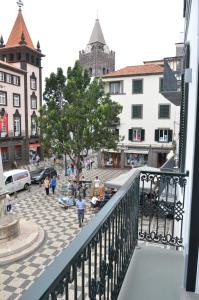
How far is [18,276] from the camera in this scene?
1009 cm

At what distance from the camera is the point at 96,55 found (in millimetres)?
60562

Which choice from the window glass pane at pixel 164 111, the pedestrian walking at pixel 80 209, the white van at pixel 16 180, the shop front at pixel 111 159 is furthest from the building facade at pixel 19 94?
the pedestrian walking at pixel 80 209

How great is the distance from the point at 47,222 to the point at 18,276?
18.3ft

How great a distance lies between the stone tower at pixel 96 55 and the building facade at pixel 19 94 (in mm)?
23630

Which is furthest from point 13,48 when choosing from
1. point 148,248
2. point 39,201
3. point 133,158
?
point 148,248

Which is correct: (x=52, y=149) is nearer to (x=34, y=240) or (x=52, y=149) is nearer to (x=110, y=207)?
(x=34, y=240)

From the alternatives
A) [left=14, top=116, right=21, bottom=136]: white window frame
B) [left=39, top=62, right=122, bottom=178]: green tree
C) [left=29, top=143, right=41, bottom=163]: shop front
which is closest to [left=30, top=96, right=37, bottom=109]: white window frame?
[left=14, top=116, right=21, bottom=136]: white window frame

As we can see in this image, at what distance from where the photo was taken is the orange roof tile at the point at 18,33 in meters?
37.3

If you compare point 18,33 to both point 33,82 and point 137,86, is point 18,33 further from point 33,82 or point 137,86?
point 137,86

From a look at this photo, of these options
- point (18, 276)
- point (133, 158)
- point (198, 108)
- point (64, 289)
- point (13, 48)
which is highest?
point (13, 48)

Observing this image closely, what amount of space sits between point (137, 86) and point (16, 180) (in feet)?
57.1

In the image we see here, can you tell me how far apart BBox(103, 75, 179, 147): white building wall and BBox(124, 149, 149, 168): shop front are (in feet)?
3.09

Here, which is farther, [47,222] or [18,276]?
[47,222]

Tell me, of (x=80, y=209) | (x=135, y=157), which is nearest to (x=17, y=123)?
(x=135, y=157)
